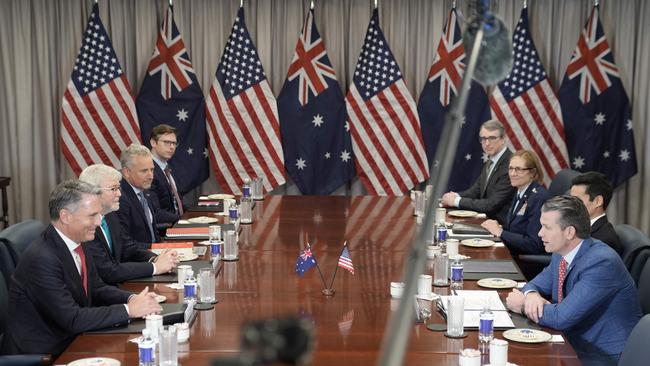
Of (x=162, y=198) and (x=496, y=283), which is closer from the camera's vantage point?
(x=496, y=283)

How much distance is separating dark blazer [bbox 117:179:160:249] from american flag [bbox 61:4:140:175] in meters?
2.90

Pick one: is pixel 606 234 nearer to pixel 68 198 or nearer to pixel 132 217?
pixel 132 217

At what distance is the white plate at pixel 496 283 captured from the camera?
4.18 m

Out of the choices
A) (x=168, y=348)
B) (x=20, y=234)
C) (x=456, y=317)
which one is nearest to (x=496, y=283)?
(x=456, y=317)

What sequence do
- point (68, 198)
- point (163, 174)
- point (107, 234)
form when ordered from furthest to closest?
point (163, 174) < point (107, 234) < point (68, 198)

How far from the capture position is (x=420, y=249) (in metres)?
0.95

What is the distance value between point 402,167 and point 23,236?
14.5 feet

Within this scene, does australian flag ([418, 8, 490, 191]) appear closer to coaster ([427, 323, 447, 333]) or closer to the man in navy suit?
the man in navy suit

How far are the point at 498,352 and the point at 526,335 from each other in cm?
45

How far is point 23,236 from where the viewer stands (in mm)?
4742

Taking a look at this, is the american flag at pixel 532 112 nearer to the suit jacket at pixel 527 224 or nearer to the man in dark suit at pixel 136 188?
the suit jacket at pixel 527 224

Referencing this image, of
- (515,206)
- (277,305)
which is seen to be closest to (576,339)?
(277,305)

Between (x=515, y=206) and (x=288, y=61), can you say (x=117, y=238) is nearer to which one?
(x=515, y=206)

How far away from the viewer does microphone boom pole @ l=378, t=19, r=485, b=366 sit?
0.83 metres
